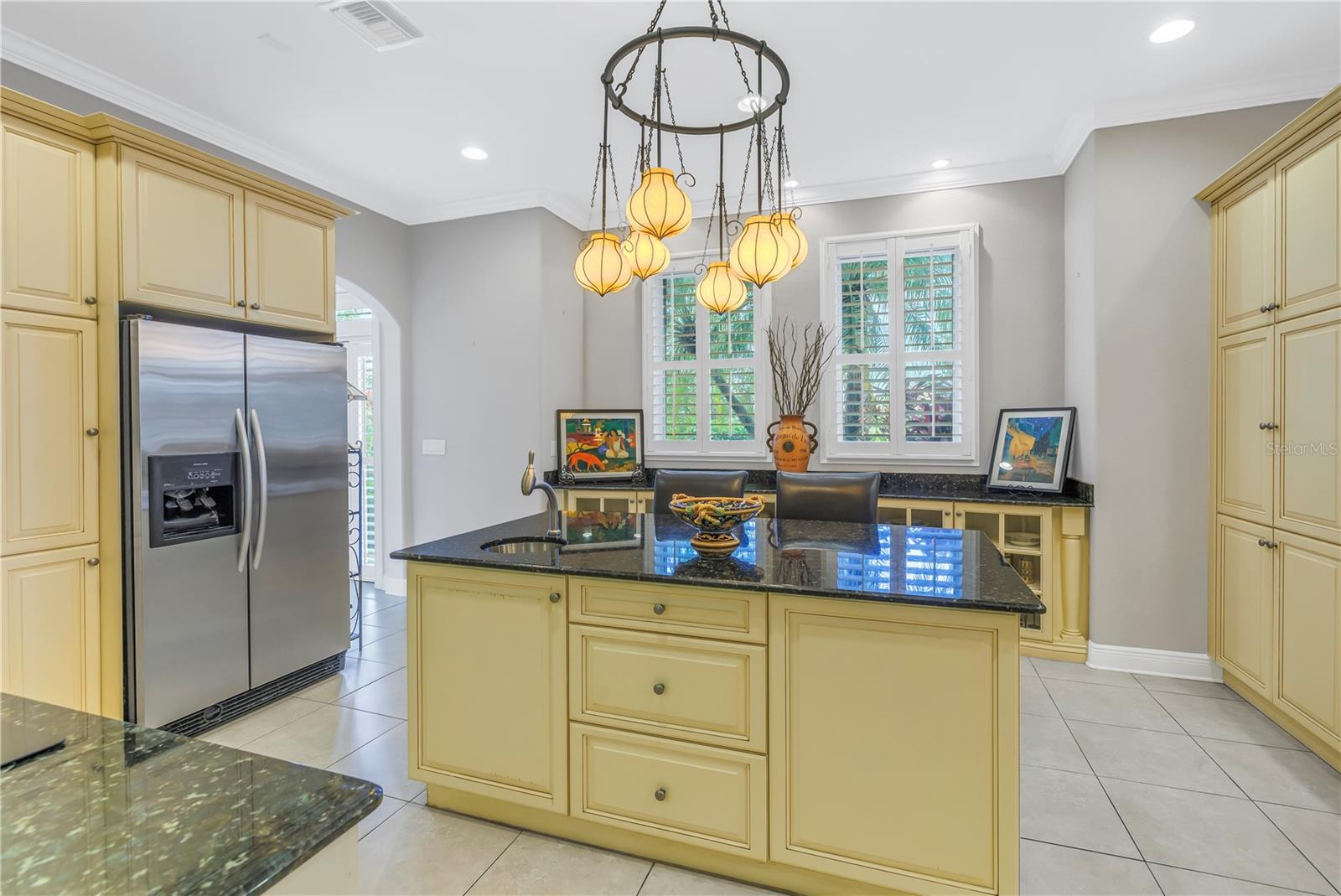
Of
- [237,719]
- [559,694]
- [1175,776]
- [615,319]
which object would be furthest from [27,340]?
[1175,776]

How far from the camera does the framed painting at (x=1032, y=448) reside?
12.1ft

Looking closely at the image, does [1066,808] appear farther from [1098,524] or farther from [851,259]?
[851,259]

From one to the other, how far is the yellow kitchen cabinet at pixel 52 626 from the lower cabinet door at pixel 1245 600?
15.7ft

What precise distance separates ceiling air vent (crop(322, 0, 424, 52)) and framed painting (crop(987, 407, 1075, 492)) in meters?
3.76

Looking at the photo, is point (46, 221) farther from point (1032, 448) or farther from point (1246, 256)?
point (1246, 256)

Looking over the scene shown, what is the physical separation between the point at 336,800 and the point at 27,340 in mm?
2662

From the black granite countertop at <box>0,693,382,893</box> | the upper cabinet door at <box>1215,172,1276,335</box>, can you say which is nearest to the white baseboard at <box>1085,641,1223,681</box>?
the upper cabinet door at <box>1215,172,1276,335</box>

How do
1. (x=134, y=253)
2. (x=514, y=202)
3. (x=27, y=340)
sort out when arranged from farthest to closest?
(x=514, y=202), (x=134, y=253), (x=27, y=340)

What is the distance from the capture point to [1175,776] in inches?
92.7

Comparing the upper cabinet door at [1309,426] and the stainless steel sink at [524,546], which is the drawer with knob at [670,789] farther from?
the upper cabinet door at [1309,426]

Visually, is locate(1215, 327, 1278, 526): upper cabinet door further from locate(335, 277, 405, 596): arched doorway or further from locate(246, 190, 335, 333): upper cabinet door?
locate(335, 277, 405, 596): arched doorway

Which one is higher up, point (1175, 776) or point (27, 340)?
point (27, 340)

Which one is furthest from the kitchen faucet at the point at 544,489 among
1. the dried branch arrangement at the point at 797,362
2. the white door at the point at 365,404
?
the white door at the point at 365,404

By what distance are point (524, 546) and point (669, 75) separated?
2.29m
